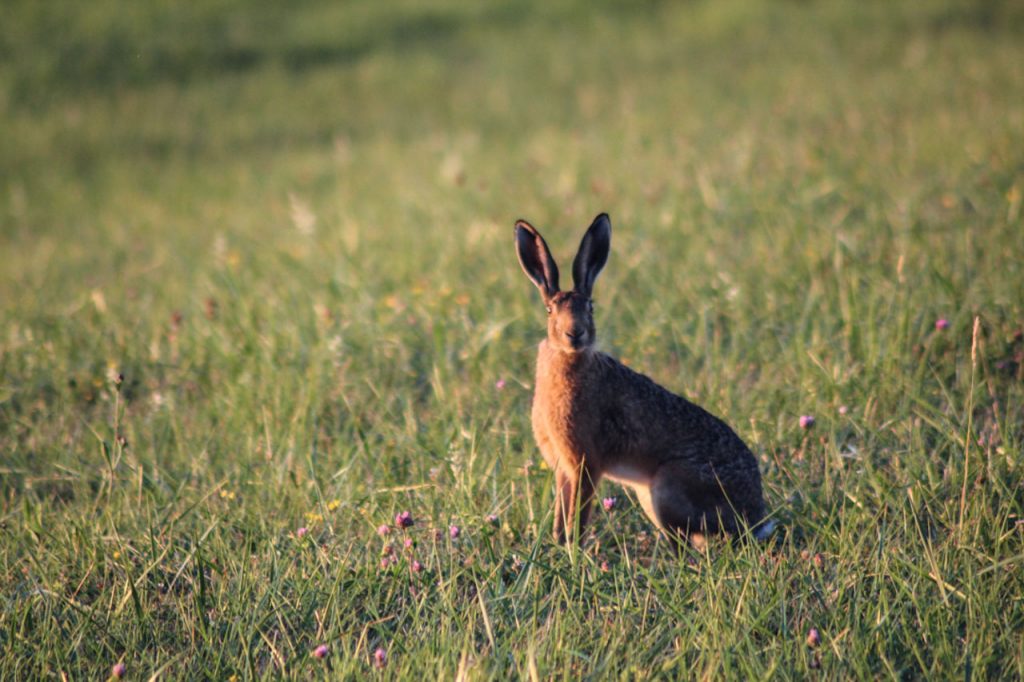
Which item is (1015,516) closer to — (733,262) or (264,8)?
(733,262)

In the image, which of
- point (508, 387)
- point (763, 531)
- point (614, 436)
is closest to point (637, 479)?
point (614, 436)

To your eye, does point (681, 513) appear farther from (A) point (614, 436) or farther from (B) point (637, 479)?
(A) point (614, 436)

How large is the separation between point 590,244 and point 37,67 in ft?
42.2

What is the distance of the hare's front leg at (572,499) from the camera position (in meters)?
3.38

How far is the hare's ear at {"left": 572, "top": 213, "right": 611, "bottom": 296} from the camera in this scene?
11.1ft

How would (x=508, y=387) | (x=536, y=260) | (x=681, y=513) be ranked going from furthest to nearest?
(x=508, y=387) < (x=536, y=260) < (x=681, y=513)

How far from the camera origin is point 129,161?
38.5 ft

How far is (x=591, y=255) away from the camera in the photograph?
346 centimetres

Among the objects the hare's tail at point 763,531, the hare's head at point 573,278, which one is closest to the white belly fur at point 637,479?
the hare's tail at point 763,531

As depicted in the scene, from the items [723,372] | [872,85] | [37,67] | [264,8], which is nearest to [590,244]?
[723,372]

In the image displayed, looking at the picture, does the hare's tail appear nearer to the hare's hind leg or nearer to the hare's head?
the hare's hind leg

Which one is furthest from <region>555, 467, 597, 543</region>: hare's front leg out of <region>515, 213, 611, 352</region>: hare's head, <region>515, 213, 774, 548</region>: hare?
<region>515, 213, 611, 352</region>: hare's head

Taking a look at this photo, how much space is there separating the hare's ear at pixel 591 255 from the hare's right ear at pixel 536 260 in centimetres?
8

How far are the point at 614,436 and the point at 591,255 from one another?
0.63 meters
